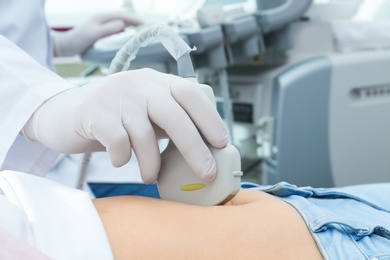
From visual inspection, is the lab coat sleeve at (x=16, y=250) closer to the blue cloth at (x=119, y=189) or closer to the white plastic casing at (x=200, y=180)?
the white plastic casing at (x=200, y=180)

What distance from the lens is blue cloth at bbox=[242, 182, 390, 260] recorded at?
2.10 feet

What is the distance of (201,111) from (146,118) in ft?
Answer: 0.26

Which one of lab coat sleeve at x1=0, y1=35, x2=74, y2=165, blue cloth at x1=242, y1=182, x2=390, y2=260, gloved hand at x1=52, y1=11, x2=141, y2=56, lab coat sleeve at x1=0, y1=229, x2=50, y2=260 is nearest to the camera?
lab coat sleeve at x1=0, y1=229, x2=50, y2=260

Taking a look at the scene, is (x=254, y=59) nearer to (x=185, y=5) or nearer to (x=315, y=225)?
(x=185, y=5)

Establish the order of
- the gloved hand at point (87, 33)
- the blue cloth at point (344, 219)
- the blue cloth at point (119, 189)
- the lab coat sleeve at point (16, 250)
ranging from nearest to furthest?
1. the lab coat sleeve at point (16, 250)
2. the blue cloth at point (344, 219)
3. the blue cloth at point (119, 189)
4. the gloved hand at point (87, 33)

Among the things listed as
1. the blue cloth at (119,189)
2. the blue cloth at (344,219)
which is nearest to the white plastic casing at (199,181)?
the blue cloth at (344,219)

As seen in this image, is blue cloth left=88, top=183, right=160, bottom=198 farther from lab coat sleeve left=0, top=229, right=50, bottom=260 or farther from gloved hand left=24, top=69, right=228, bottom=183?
lab coat sleeve left=0, top=229, right=50, bottom=260

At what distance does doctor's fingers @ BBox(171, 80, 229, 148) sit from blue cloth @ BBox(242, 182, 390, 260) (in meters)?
0.16

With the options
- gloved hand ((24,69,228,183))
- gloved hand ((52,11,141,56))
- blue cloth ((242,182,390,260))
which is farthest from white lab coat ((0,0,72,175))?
gloved hand ((52,11,141,56))

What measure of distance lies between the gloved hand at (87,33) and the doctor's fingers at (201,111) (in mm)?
1156

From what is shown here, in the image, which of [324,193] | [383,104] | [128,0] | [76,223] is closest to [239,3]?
[128,0]

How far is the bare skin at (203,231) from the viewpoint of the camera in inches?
22.7

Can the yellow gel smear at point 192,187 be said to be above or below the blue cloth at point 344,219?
above

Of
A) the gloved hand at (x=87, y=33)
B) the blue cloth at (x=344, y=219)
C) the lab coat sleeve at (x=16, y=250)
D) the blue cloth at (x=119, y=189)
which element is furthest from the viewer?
the gloved hand at (x=87, y=33)
